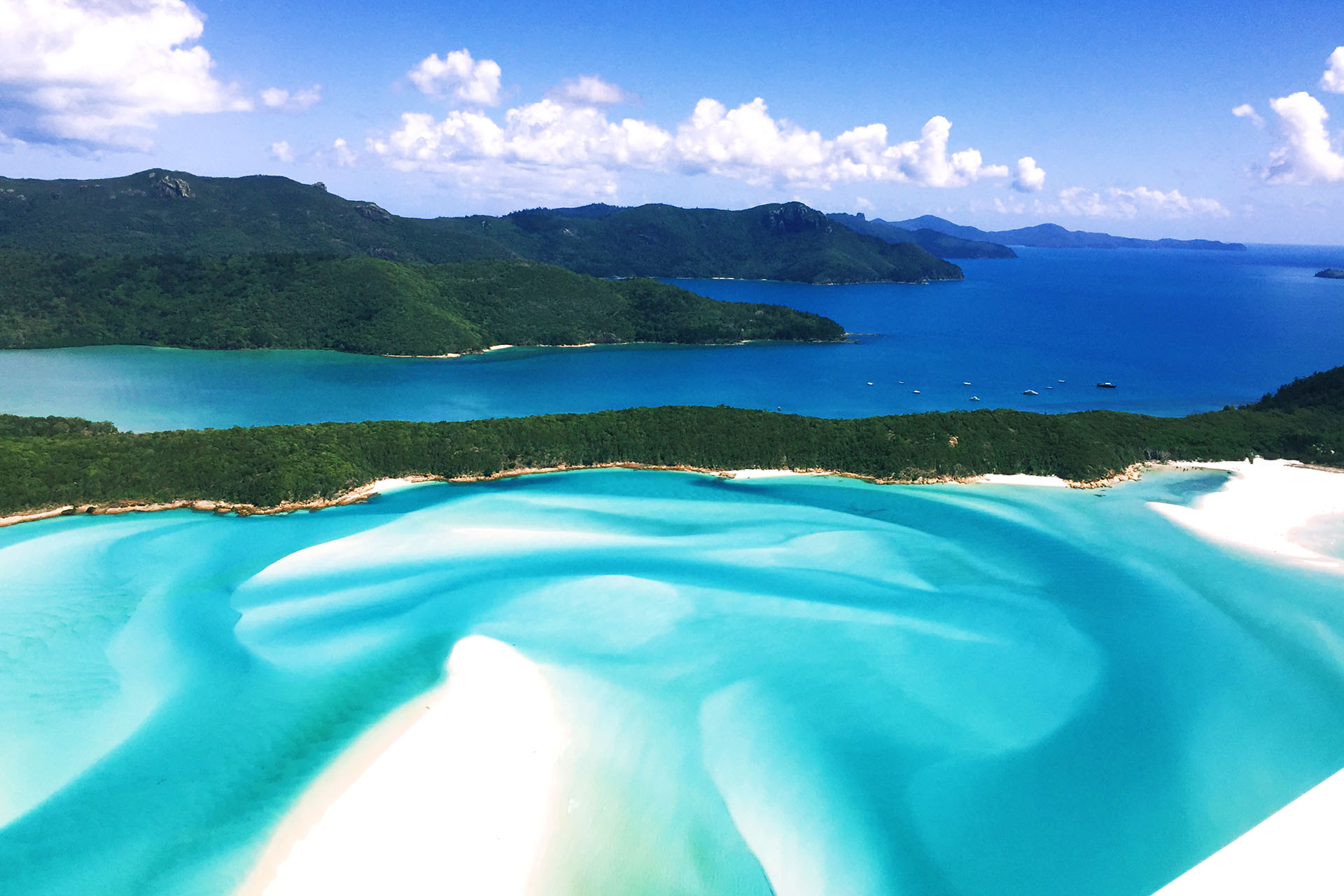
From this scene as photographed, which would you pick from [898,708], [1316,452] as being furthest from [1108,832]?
[1316,452]

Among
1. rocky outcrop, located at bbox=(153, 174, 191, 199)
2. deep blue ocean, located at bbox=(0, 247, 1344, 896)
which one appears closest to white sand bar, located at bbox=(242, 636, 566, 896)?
deep blue ocean, located at bbox=(0, 247, 1344, 896)

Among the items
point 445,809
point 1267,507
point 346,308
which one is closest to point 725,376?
point 1267,507

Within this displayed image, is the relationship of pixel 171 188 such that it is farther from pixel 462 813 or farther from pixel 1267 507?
pixel 1267 507

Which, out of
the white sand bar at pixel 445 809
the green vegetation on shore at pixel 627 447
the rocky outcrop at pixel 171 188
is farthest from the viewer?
the rocky outcrop at pixel 171 188

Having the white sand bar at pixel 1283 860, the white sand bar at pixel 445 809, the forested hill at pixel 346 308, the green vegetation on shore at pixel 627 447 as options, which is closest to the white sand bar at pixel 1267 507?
the green vegetation on shore at pixel 627 447

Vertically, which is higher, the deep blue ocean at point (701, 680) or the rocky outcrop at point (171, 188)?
the rocky outcrop at point (171, 188)

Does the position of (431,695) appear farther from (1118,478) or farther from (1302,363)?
(1302,363)

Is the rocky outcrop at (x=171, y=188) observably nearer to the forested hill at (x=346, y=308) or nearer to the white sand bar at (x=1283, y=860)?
the forested hill at (x=346, y=308)
